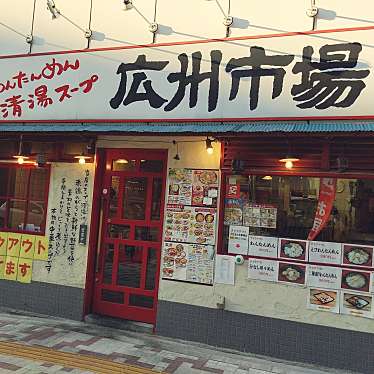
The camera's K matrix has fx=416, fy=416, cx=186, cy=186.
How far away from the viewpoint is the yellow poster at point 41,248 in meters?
7.70

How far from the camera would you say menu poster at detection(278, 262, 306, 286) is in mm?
6191

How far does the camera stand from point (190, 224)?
686 cm

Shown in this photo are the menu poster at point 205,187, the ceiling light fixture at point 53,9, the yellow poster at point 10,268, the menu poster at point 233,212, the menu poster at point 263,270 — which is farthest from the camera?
the yellow poster at point 10,268

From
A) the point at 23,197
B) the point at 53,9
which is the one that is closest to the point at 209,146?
the point at 23,197

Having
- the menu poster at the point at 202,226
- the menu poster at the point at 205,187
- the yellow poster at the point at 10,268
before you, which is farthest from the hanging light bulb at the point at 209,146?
the yellow poster at the point at 10,268

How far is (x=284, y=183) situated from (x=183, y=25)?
3.13 metres

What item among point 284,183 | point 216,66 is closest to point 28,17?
point 216,66

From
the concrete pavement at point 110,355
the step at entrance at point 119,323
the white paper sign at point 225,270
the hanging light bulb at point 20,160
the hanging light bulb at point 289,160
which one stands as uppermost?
the hanging light bulb at point 289,160

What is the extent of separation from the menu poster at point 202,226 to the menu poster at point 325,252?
152 cm

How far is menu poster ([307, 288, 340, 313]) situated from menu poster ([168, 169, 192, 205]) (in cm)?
238

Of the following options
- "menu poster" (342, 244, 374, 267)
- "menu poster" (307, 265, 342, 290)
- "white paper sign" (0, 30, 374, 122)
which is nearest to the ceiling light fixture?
"white paper sign" (0, 30, 374, 122)

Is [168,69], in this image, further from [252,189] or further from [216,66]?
[252,189]

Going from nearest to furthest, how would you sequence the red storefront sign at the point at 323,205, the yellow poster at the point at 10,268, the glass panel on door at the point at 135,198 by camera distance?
the red storefront sign at the point at 323,205
the glass panel on door at the point at 135,198
the yellow poster at the point at 10,268

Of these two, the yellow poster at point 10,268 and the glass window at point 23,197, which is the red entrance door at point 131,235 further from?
the yellow poster at point 10,268
